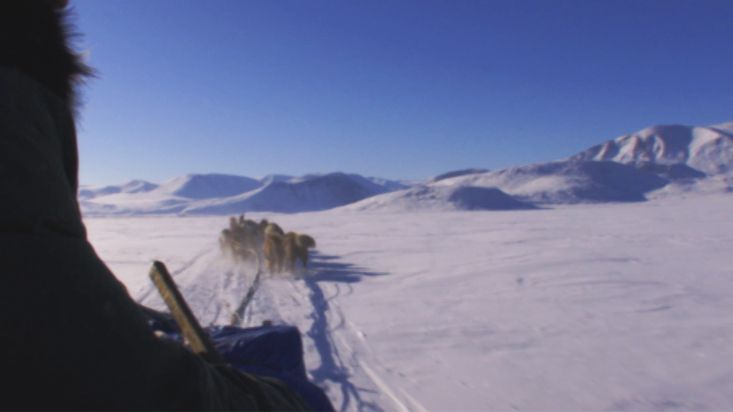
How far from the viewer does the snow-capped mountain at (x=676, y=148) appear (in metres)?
105

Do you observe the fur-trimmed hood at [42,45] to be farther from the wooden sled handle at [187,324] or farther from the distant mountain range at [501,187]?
the distant mountain range at [501,187]

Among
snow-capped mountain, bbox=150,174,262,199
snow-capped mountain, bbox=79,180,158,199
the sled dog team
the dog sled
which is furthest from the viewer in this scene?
snow-capped mountain, bbox=79,180,158,199

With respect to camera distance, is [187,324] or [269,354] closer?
[187,324]

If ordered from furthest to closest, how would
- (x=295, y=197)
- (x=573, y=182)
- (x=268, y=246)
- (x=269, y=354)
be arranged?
(x=295, y=197), (x=573, y=182), (x=268, y=246), (x=269, y=354)

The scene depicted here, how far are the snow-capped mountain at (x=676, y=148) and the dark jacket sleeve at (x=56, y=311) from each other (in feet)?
371

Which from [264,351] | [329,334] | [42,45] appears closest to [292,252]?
[329,334]

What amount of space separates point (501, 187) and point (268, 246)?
195ft

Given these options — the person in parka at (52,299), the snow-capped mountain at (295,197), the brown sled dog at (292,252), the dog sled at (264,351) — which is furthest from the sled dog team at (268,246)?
the snow-capped mountain at (295,197)

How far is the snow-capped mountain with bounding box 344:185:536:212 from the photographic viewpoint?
3899 cm

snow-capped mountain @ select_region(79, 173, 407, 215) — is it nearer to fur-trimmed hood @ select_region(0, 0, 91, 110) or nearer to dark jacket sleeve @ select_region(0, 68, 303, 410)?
fur-trimmed hood @ select_region(0, 0, 91, 110)

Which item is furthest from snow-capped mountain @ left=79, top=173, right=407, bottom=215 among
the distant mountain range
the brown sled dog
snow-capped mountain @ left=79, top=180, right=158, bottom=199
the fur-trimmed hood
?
the fur-trimmed hood

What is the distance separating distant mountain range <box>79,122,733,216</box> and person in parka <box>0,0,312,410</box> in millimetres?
27050

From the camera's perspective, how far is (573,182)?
58.7m

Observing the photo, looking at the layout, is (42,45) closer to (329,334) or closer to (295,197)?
(329,334)
